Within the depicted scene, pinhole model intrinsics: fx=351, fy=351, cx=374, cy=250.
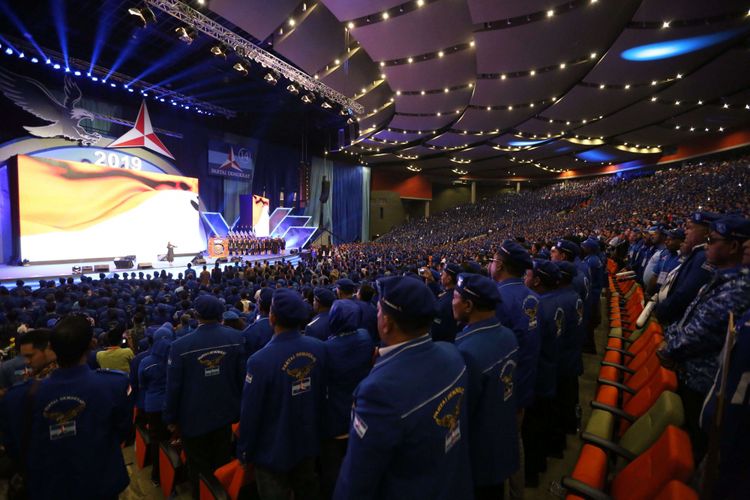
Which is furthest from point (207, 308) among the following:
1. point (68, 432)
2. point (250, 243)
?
point (250, 243)

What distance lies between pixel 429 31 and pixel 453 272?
32.8 ft

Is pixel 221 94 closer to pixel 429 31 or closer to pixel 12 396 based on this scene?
pixel 429 31

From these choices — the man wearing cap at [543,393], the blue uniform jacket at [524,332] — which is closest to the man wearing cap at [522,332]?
the blue uniform jacket at [524,332]

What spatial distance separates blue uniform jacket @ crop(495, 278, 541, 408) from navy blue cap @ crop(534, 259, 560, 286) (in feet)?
2.05

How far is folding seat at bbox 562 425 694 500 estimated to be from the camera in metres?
1.48

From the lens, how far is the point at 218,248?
18547 millimetres

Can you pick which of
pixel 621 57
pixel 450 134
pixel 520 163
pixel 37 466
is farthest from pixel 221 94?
pixel 520 163

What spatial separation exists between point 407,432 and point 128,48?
15.7 meters

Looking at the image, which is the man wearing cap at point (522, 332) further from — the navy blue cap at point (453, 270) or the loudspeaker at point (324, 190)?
the loudspeaker at point (324, 190)

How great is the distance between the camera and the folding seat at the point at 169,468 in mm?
2752

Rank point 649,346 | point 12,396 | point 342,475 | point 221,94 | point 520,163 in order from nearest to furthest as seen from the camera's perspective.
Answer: point 342,475 < point 12,396 < point 649,346 < point 221,94 < point 520,163

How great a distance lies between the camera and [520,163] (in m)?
34.4

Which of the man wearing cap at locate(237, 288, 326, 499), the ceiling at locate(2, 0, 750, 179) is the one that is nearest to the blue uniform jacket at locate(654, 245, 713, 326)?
the man wearing cap at locate(237, 288, 326, 499)

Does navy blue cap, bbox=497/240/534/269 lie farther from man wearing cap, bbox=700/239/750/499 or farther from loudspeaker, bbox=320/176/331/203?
loudspeaker, bbox=320/176/331/203
